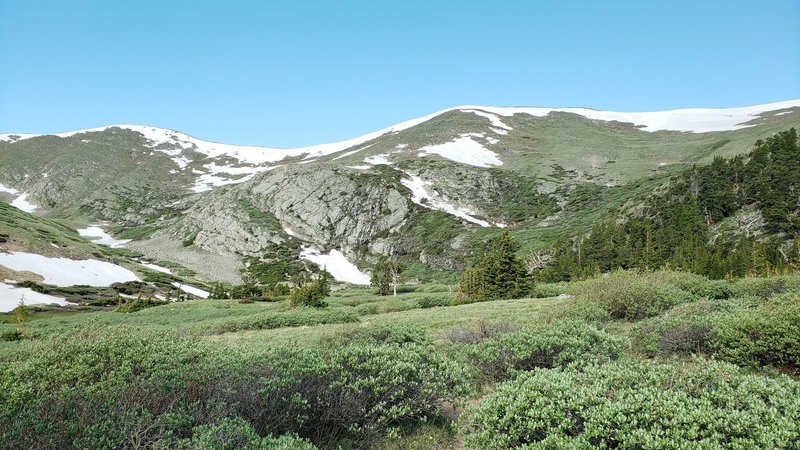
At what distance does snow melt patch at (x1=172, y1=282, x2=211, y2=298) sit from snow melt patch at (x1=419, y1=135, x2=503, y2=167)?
77831 millimetres

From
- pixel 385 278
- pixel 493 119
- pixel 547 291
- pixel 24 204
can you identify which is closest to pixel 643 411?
pixel 547 291

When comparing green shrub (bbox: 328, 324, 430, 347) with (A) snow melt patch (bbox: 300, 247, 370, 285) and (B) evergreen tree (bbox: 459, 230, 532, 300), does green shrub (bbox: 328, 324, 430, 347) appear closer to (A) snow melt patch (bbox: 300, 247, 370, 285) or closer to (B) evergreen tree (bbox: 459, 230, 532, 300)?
(B) evergreen tree (bbox: 459, 230, 532, 300)

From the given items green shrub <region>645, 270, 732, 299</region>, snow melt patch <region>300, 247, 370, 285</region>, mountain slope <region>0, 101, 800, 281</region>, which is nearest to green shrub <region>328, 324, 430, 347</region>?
green shrub <region>645, 270, 732, 299</region>

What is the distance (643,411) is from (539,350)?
4.44 m

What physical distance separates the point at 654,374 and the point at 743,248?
46.3 meters

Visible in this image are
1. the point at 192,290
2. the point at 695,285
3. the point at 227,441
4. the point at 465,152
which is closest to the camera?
the point at 227,441

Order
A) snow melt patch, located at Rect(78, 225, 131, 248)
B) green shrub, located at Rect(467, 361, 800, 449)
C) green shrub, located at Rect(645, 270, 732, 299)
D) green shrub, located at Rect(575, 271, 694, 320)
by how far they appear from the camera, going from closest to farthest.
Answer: green shrub, located at Rect(467, 361, 800, 449)
green shrub, located at Rect(575, 271, 694, 320)
green shrub, located at Rect(645, 270, 732, 299)
snow melt patch, located at Rect(78, 225, 131, 248)

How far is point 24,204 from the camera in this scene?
137 m

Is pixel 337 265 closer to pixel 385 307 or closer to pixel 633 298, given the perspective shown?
Result: pixel 385 307

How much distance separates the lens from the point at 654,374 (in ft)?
20.7

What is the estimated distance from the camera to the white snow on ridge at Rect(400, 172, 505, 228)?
100 metres

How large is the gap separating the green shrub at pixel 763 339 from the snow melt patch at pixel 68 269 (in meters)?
77.6

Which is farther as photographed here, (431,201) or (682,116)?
(682,116)

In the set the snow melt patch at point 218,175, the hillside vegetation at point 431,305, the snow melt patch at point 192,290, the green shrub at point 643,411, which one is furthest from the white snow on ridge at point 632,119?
the green shrub at point 643,411
